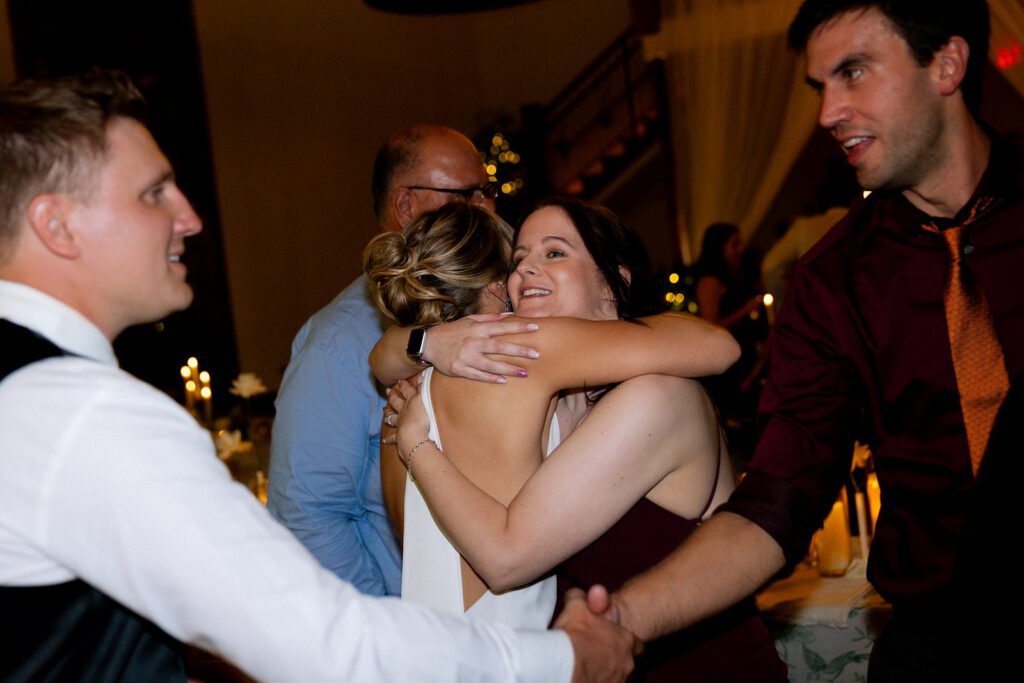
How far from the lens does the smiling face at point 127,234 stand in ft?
4.07

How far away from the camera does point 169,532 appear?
109 centimetres

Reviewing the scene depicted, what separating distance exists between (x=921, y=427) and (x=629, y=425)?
0.48 m

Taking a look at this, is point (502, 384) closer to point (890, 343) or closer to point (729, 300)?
point (890, 343)

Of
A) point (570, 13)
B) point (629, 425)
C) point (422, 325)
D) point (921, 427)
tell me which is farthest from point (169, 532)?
point (570, 13)

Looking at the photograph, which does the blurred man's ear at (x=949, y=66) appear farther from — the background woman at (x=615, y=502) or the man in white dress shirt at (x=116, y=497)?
the man in white dress shirt at (x=116, y=497)

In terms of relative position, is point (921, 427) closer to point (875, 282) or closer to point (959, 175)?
point (875, 282)

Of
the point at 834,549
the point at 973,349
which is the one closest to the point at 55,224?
the point at 973,349

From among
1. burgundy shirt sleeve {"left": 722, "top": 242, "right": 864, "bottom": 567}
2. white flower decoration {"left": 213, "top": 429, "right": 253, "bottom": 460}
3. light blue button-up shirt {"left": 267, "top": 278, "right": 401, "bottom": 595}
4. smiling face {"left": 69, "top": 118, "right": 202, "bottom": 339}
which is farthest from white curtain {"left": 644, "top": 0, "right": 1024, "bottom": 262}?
smiling face {"left": 69, "top": 118, "right": 202, "bottom": 339}

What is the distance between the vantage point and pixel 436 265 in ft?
6.62

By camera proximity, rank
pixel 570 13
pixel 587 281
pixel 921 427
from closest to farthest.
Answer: pixel 921 427 < pixel 587 281 < pixel 570 13

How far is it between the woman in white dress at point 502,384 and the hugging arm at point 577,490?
42 millimetres

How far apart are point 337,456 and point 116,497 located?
51.0 inches

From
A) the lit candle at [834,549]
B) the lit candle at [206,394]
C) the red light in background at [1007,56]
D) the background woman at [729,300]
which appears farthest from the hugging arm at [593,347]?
the background woman at [729,300]

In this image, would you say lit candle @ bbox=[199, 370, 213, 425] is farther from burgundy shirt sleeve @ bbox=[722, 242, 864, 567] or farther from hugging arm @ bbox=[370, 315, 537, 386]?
burgundy shirt sleeve @ bbox=[722, 242, 864, 567]
